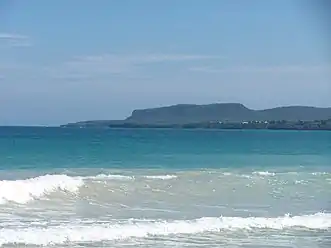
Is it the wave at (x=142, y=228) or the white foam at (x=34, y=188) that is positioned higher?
the white foam at (x=34, y=188)

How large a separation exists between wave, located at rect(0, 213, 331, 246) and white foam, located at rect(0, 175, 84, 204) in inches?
123

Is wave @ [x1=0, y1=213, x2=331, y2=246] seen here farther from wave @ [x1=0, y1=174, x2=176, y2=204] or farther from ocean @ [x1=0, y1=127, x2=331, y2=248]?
wave @ [x1=0, y1=174, x2=176, y2=204]

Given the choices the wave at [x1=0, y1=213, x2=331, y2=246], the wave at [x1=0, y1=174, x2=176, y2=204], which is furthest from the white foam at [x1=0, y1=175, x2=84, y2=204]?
the wave at [x1=0, y1=213, x2=331, y2=246]

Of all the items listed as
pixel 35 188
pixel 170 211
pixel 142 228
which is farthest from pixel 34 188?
pixel 142 228

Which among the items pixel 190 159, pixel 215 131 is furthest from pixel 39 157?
pixel 215 131

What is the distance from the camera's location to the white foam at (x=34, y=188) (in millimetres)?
10859

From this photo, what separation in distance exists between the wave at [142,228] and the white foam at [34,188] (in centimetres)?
313

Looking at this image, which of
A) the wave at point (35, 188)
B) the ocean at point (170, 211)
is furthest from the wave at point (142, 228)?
the wave at point (35, 188)

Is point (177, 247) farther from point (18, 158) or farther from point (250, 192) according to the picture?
point (18, 158)

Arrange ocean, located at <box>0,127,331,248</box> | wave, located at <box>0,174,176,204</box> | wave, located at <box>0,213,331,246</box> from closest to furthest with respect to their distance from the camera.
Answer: wave, located at <box>0,213,331,246</box> < ocean, located at <box>0,127,331,248</box> < wave, located at <box>0,174,176,204</box>

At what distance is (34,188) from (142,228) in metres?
4.61

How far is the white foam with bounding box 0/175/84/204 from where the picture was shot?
1086 cm

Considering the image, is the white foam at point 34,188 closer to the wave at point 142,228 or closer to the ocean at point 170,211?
the ocean at point 170,211

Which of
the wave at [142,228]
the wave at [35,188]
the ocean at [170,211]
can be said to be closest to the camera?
the wave at [142,228]
